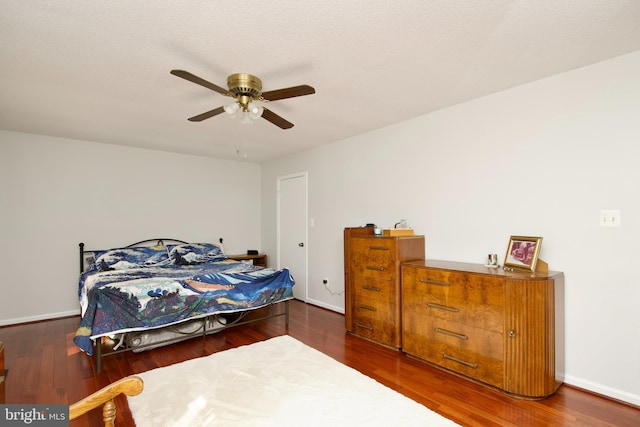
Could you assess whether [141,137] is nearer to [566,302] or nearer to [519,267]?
[519,267]

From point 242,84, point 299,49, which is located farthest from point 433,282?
point 242,84

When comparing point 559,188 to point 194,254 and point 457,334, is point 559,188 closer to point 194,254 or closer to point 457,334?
point 457,334

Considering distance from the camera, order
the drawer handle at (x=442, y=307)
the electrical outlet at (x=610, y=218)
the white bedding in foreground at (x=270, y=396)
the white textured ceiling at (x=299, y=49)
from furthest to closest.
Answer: the drawer handle at (x=442, y=307)
the electrical outlet at (x=610, y=218)
the white bedding in foreground at (x=270, y=396)
the white textured ceiling at (x=299, y=49)

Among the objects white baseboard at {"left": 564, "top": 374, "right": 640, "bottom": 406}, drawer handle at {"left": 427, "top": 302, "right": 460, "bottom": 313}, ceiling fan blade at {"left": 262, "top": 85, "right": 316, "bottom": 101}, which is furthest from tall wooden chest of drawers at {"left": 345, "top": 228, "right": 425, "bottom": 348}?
ceiling fan blade at {"left": 262, "top": 85, "right": 316, "bottom": 101}

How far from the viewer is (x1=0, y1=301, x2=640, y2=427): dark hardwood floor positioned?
207 centimetres

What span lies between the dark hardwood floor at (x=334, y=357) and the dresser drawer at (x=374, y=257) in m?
0.74

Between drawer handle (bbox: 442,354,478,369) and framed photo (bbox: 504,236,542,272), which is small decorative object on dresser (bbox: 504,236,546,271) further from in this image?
drawer handle (bbox: 442,354,478,369)

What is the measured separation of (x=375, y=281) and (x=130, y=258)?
10.6 ft

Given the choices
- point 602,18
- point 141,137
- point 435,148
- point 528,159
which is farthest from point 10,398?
point 602,18

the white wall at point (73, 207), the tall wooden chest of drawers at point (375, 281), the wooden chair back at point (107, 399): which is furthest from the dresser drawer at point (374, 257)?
the white wall at point (73, 207)

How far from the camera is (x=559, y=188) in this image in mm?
2504

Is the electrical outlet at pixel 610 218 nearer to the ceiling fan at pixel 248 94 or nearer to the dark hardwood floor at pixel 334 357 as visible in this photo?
the dark hardwood floor at pixel 334 357

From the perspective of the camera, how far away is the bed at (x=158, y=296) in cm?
274

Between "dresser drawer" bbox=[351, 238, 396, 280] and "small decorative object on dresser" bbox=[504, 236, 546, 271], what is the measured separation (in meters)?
0.98
